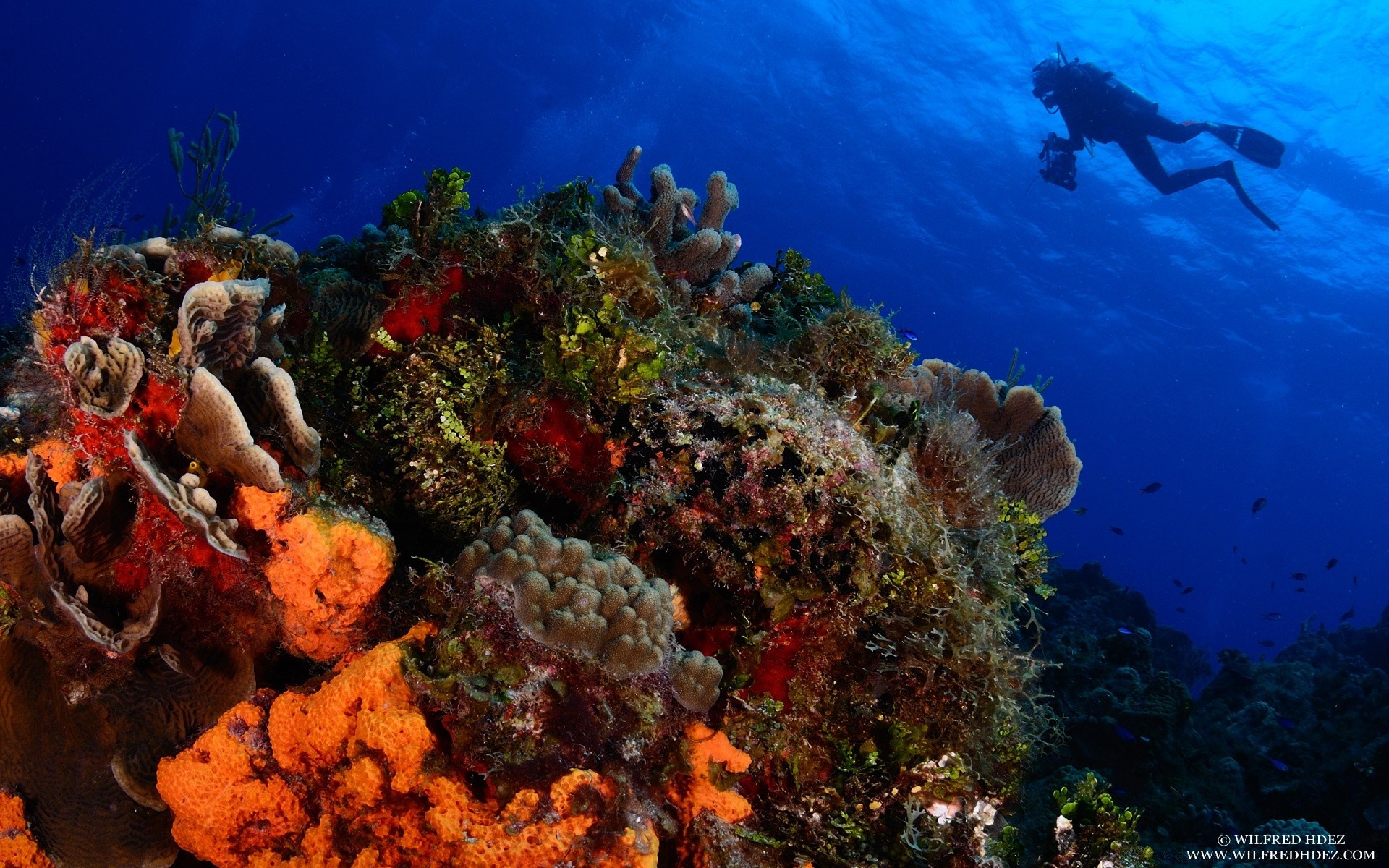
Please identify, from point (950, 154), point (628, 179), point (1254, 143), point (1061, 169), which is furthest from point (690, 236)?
point (950, 154)

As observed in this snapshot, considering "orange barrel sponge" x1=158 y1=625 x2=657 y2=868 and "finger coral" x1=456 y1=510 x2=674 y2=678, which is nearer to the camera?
"orange barrel sponge" x1=158 y1=625 x2=657 y2=868

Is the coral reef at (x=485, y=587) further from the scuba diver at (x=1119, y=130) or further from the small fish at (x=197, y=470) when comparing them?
the scuba diver at (x=1119, y=130)

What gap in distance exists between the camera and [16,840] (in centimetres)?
287

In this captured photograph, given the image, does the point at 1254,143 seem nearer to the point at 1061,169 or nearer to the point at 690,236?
the point at 1061,169

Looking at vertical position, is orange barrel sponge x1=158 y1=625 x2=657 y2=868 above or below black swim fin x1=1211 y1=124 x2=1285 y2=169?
below

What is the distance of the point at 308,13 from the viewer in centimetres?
6512

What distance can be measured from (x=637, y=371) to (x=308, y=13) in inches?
3303

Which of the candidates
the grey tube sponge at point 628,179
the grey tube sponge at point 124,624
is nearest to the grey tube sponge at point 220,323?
the grey tube sponge at point 124,624

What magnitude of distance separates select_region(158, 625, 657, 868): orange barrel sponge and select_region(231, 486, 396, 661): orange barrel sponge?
0.28m

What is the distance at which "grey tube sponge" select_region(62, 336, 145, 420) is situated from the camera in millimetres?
2629

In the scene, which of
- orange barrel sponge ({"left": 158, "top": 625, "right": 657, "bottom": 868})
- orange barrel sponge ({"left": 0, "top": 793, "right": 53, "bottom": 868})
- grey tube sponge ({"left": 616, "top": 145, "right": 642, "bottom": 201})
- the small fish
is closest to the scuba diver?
grey tube sponge ({"left": 616, "top": 145, "right": 642, "bottom": 201})

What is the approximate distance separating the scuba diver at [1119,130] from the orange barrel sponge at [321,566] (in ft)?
77.7

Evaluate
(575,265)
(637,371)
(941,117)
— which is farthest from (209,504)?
(941,117)

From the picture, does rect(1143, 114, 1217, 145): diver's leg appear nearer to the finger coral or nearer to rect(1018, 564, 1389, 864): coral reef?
rect(1018, 564, 1389, 864): coral reef
